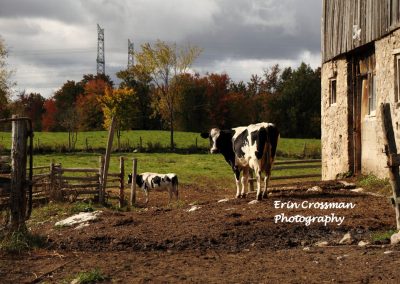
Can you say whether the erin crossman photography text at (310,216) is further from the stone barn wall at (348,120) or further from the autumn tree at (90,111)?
the autumn tree at (90,111)

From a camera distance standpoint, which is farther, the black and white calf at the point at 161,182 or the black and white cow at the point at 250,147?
the black and white calf at the point at 161,182

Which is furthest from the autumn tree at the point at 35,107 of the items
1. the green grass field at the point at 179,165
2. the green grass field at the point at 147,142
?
the green grass field at the point at 179,165

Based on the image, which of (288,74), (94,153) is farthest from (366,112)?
(288,74)

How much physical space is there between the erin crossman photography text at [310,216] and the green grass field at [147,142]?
3138 centimetres

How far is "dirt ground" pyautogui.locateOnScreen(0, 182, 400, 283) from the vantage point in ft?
23.2

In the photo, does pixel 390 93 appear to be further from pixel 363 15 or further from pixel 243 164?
pixel 243 164

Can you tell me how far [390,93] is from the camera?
1395 centimetres

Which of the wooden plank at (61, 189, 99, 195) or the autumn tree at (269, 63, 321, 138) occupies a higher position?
the autumn tree at (269, 63, 321, 138)

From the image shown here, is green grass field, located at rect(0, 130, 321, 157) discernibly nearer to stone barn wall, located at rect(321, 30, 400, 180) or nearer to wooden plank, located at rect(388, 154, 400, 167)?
stone barn wall, located at rect(321, 30, 400, 180)

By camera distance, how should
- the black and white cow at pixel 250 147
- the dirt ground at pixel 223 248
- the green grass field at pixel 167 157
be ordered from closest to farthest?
1. the dirt ground at pixel 223 248
2. the black and white cow at pixel 250 147
3. the green grass field at pixel 167 157

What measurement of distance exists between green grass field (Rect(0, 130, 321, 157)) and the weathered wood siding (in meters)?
24.9

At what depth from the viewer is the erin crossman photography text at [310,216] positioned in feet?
32.6

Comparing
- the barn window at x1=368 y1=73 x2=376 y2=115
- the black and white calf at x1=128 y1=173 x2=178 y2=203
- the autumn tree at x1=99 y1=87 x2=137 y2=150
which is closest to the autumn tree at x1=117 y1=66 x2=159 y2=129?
the autumn tree at x1=99 y1=87 x2=137 y2=150

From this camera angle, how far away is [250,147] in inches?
524
